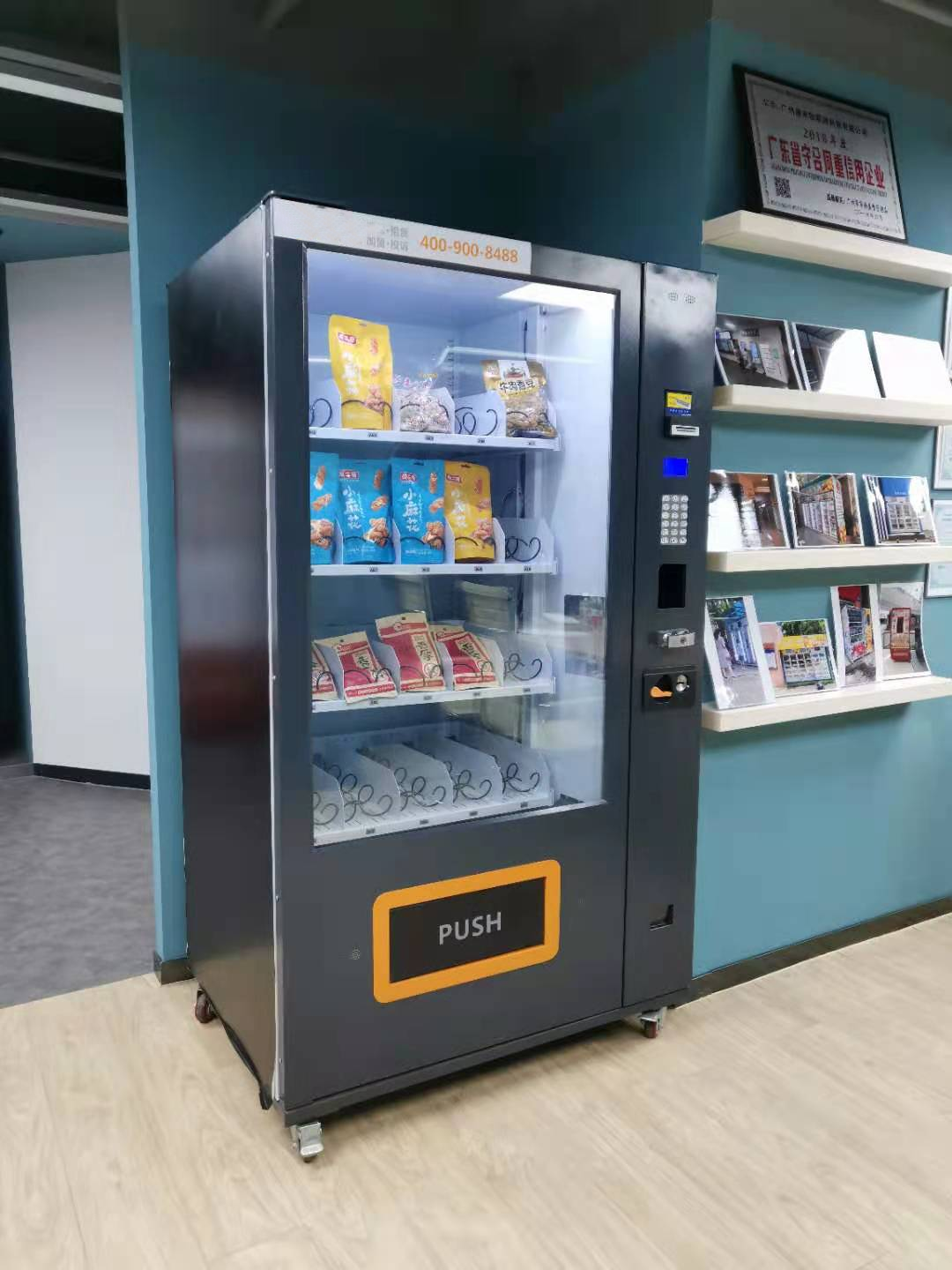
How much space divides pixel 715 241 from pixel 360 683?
147 cm

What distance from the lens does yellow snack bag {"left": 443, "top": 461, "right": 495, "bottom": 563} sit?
2.47 meters

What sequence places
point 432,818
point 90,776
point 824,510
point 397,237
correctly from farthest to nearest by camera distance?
point 90,776 < point 824,510 < point 432,818 < point 397,237

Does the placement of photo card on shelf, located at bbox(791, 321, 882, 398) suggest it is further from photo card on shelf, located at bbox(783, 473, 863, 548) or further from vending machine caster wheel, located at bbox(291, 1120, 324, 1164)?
vending machine caster wheel, located at bbox(291, 1120, 324, 1164)

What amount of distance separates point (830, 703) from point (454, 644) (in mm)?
1130

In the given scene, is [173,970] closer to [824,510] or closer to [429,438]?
[429,438]

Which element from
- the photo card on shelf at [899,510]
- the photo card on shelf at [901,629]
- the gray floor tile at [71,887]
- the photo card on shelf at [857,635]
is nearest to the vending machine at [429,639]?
the gray floor tile at [71,887]

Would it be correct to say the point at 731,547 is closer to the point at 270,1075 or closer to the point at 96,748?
the point at 270,1075

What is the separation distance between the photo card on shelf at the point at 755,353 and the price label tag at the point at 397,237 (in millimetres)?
668

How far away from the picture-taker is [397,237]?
2.04 meters

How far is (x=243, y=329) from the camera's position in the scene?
6.86 ft

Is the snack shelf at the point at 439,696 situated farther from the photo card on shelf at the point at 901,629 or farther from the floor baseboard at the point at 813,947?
the photo card on shelf at the point at 901,629

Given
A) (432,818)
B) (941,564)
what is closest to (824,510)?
(941,564)

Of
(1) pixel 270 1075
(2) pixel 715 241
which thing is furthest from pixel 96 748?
(2) pixel 715 241

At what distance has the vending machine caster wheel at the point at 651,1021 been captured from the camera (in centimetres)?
266
